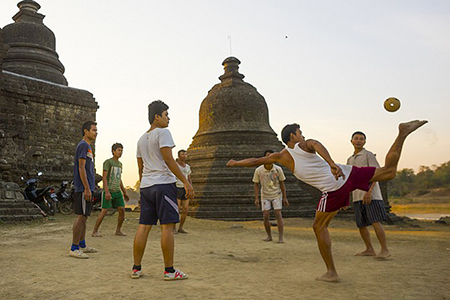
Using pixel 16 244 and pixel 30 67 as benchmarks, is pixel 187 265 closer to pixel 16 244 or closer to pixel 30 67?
pixel 16 244

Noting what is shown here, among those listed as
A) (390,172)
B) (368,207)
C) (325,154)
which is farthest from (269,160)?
(368,207)

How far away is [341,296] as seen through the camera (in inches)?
105

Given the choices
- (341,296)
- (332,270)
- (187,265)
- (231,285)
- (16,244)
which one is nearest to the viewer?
(341,296)

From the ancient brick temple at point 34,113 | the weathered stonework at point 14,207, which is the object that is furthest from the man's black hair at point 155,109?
the ancient brick temple at point 34,113

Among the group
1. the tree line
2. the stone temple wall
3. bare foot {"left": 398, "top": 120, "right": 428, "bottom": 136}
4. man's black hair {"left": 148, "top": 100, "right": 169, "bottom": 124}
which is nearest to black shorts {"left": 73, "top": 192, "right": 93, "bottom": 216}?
man's black hair {"left": 148, "top": 100, "right": 169, "bottom": 124}

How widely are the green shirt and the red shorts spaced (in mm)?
3740

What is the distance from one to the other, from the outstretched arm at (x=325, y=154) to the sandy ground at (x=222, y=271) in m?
0.93

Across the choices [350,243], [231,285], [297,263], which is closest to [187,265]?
[231,285]

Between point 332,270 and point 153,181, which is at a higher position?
point 153,181

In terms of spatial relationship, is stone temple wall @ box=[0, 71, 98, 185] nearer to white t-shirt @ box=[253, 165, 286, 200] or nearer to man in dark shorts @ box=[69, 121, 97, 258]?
man in dark shorts @ box=[69, 121, 97, 258]

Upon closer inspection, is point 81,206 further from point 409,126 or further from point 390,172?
point 409,126

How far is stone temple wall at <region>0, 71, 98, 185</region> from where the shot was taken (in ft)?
36.3

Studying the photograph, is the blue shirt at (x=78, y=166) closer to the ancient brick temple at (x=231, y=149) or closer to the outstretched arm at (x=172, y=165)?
the outstretched arm at (x=172, y=165)

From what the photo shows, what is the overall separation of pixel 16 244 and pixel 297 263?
3.84 metres
